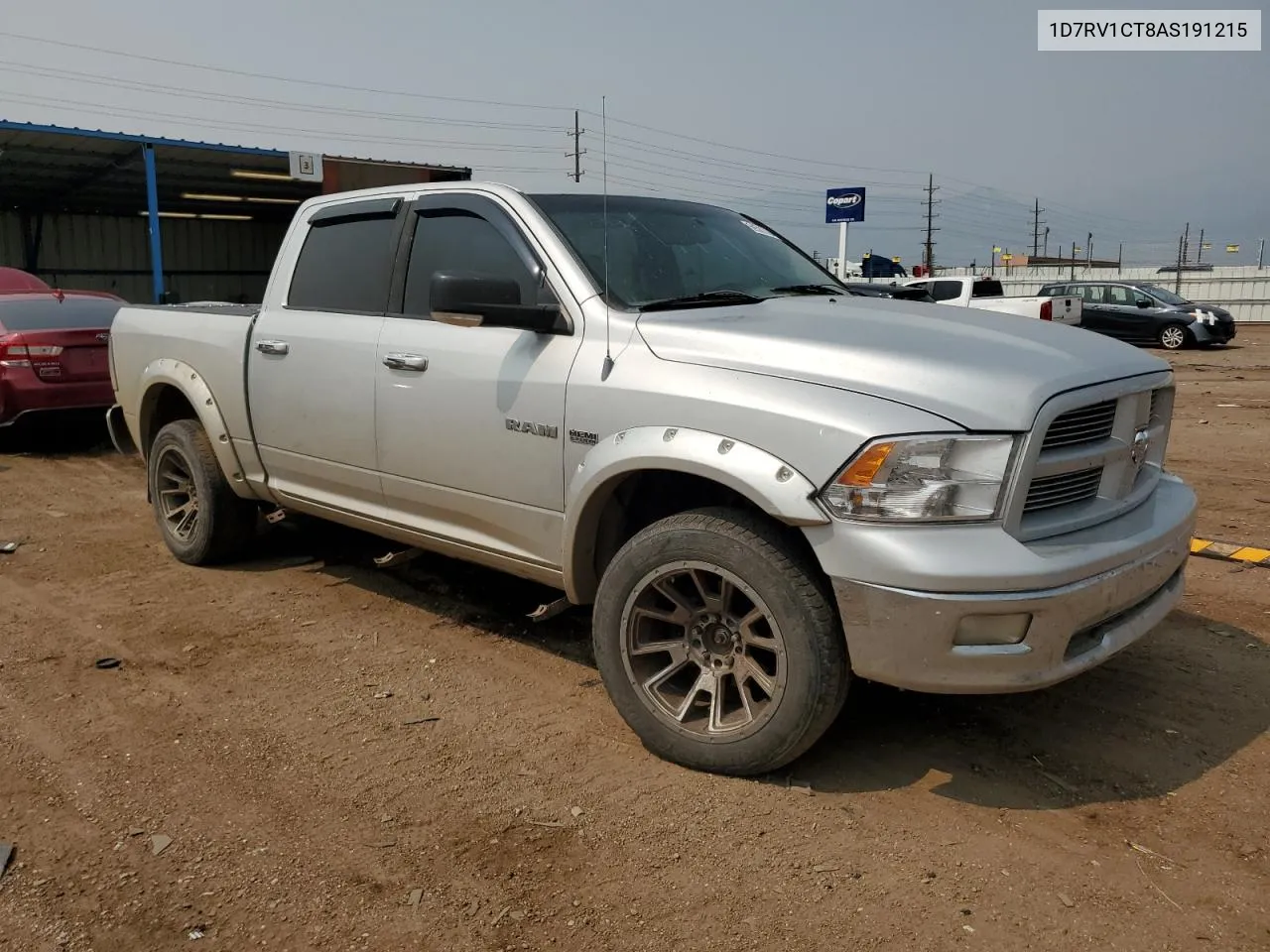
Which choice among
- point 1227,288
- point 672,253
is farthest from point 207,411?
point 1227,288

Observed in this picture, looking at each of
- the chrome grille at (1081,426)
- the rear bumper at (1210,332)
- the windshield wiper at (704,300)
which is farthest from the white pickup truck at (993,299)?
the chrome grille at (1081,426)

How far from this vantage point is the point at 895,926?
255cm

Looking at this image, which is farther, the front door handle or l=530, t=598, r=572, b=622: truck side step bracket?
the front door handle

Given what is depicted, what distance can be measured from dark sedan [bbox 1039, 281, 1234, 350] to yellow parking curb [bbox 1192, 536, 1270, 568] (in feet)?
61.7

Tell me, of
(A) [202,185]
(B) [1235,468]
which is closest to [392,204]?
(B) [1235,468]

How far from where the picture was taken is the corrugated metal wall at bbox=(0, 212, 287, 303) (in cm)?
2870

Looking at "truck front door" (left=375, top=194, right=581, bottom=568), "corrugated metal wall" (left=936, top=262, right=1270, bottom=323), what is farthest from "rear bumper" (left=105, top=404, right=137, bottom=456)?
"corrugated metal wall" (left=936, top=262, right=1270, bottom=323)

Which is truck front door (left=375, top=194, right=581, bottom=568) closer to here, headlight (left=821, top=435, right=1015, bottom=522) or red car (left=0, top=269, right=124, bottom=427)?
headlight (left=821, top=435, right=1015, bottom=522)

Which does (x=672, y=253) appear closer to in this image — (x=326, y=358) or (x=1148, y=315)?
(x=326, y=358)

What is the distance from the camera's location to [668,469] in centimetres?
327

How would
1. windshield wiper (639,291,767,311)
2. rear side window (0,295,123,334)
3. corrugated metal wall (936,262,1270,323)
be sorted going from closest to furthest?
windshield wiper (639,291,767,311)
rear side window (0,295,123,334)
corrugated metal wall (936,262,1270,323)

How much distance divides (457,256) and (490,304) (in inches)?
28.8

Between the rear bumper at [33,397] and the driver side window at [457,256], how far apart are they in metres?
5.84

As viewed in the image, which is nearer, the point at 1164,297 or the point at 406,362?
the point at 406,362
